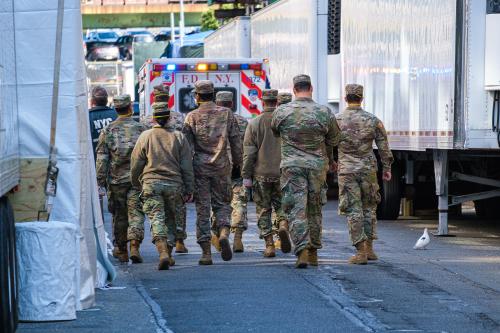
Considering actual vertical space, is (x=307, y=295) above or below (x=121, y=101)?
below

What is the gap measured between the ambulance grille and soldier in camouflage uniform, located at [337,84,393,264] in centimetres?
792

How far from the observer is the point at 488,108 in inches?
579

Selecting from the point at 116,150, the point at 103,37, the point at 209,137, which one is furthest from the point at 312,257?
the point at 103,37

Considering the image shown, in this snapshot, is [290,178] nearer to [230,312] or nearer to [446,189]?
[230,312]

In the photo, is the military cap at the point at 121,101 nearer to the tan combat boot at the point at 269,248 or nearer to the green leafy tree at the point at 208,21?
the tan combat boot at the point at 269,248

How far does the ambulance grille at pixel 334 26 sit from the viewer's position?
21.3m

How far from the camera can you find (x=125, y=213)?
45.3 ft

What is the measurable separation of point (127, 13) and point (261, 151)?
5459cm

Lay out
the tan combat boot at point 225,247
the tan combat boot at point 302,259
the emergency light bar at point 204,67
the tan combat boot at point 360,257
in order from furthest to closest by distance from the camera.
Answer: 1. the emergency light bar at point 204,67
2. the tan combat boot at point 225,247
3. the tan combat boot at point 360,257
4. the tan combat boot at point 302,259

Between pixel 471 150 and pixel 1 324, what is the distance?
8662mm

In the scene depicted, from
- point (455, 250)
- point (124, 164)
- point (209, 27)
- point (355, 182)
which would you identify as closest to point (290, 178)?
point (355, 182)

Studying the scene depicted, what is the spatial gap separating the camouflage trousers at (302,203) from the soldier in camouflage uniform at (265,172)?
1.00 meters

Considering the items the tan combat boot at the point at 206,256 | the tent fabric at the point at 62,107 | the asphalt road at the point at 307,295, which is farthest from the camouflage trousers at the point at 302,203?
the tent fabric at the point at 62,107

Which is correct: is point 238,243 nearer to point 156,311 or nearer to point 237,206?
point 237,206
